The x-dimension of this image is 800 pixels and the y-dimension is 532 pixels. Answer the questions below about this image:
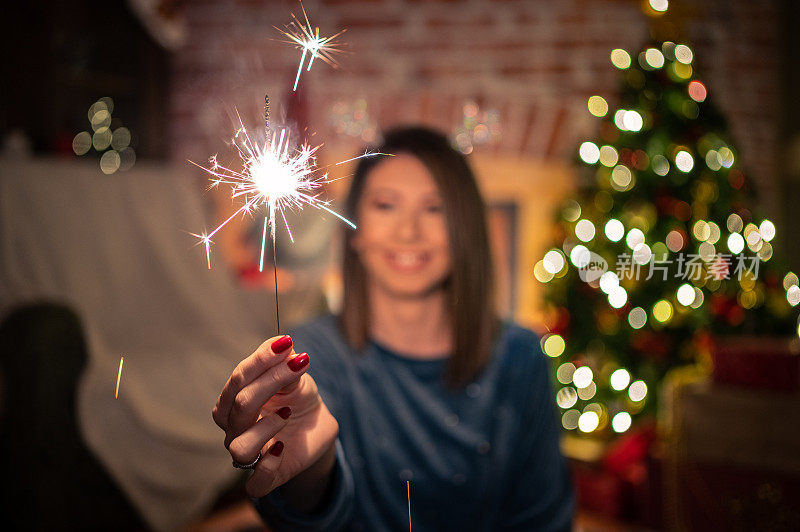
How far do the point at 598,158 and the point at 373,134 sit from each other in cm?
143

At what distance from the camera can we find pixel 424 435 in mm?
617

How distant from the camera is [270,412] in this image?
0.34 meters

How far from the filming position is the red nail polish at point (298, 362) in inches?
12.1

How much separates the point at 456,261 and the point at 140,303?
3.90 feet

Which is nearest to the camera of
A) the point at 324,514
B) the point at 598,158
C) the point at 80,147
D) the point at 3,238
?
the point at 324,514

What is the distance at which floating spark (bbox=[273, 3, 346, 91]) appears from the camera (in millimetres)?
332

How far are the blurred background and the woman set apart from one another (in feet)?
0.38

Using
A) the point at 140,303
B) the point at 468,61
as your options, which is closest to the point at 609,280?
the point at 140,303

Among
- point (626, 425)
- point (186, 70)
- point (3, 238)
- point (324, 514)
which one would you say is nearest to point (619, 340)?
point (626, 425)

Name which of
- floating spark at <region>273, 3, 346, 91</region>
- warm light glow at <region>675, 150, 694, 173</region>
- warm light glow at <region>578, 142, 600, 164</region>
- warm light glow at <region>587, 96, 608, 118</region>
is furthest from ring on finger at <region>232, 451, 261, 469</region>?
warm light glow at <region>587, 96, 608, 118</region>

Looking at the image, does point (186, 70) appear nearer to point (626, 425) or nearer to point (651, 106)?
point (651, 106)

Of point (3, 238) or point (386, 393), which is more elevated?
point (3, 238)

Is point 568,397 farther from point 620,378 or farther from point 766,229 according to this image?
point 766,229

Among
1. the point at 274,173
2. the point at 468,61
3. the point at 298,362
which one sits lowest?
the point at 298,362
